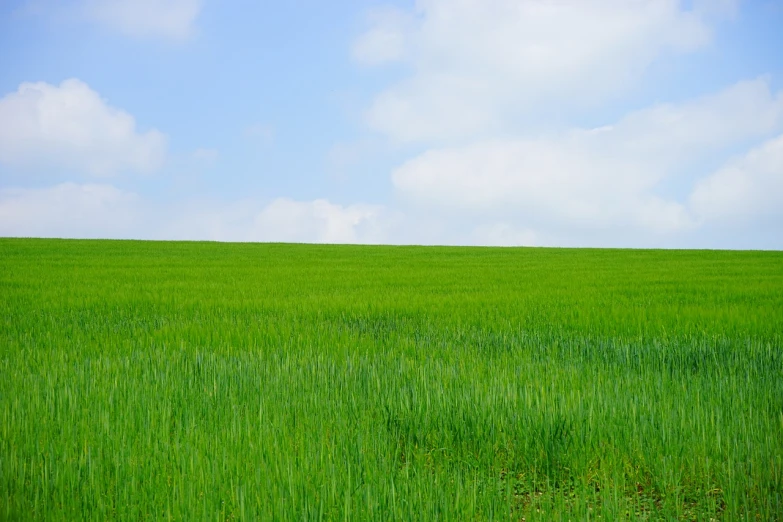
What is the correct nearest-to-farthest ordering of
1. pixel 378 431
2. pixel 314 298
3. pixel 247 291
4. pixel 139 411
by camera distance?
pixel 378 431 → pixel 139 411 → pixel 314 298 → pixel 247 291

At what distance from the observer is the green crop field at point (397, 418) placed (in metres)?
2.69

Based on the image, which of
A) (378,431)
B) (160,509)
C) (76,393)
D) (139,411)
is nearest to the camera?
(160,509)

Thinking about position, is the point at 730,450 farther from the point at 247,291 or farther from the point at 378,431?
the point at 247,291

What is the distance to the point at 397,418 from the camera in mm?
3844

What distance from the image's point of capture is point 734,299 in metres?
11.4

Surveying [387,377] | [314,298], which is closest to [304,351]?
[387,377]

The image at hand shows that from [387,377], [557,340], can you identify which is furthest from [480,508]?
[557,340]

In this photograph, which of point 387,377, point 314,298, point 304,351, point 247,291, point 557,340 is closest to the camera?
point 387,377

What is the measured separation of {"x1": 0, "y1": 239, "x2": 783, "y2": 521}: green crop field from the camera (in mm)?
2693

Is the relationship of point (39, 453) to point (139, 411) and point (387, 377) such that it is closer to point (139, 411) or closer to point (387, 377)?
point (139, 411)

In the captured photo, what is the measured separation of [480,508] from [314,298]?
28.5 feet

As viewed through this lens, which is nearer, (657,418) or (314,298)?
(657,418)

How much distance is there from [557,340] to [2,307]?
9512 millimetres

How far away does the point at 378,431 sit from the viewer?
11.8 ft
